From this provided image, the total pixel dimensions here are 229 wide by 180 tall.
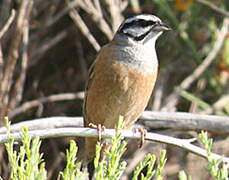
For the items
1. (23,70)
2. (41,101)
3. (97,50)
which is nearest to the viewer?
(23,70)

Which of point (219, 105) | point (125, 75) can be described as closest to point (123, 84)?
point (125, 75)

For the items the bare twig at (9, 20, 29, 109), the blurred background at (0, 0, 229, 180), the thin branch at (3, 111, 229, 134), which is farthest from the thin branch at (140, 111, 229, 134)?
the bare twig at (9, 20, 29, 109)

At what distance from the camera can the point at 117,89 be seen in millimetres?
3312

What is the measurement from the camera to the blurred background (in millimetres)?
4461

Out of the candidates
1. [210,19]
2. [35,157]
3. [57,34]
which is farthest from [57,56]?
[35,157]

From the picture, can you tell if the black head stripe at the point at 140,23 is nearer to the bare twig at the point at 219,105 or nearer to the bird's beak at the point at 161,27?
the bird's beak at the point at 161,27

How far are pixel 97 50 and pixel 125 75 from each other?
1.21 metres

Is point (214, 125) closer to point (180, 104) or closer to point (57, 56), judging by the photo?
point (180, 104)

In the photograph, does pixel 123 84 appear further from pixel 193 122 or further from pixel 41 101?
pixel 41 101

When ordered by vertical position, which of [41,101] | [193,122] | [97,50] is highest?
[97,50]

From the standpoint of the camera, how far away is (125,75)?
3301 millimetres

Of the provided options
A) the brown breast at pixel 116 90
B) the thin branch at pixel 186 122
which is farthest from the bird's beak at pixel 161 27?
the thin branch at pixel 186 122

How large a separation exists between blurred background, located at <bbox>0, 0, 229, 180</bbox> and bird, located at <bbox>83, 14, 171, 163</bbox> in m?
0.90

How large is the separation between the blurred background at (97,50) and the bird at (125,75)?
901mm
